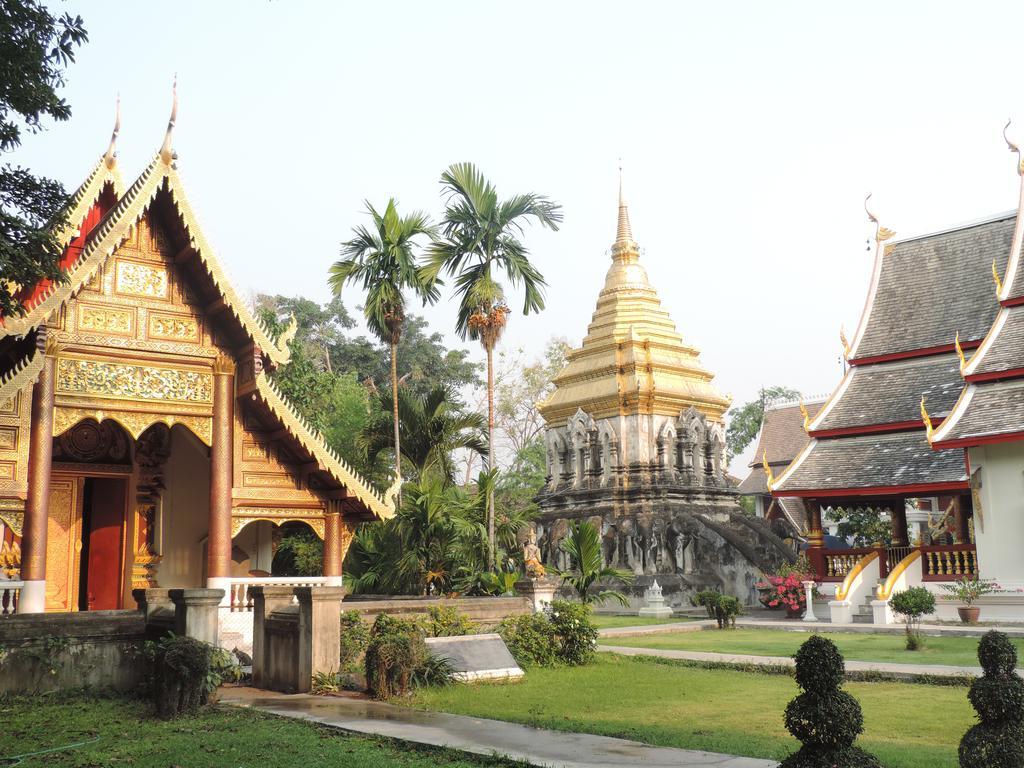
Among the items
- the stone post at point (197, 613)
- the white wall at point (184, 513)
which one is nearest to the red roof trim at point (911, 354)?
the white wall at point (184, 513)

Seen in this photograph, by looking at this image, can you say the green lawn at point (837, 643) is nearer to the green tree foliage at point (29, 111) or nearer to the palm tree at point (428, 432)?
the palm tree at point (428, 432)

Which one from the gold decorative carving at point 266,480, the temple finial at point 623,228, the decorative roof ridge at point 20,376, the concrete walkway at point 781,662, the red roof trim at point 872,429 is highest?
the temple finial at point 623,228

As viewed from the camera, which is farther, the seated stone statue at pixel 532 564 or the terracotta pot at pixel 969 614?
the terracotta pot at pixel 969 614

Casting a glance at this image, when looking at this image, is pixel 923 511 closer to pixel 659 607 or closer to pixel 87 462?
pixel 659 607

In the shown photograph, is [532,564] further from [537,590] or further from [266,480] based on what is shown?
[266,480]

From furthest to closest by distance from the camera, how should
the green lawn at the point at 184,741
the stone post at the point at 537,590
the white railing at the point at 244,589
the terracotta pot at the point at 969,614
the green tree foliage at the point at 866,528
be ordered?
the green tree foliage at the point at 866,528, the terracotta pot at the point at 969,614, the stone post at the point at 537,590, the white railing at the point at 244,589, the green lawn at the point at 184,741

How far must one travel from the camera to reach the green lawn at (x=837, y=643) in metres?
13.7

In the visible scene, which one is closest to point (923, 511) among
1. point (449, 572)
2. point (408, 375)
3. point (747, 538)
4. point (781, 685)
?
point (747, 538)

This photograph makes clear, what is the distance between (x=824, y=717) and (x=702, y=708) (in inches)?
190

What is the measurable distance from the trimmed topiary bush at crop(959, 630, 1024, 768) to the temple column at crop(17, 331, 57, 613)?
10.6 meters

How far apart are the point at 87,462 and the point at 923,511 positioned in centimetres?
4145

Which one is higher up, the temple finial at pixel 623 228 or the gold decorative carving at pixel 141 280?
the temple finial at pixel 623 228

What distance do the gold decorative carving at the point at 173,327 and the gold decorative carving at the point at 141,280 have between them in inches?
12.4

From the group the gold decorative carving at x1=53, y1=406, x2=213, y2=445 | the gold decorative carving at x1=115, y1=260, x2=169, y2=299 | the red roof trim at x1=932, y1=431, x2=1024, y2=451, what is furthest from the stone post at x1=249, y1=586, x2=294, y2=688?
the red roof trim at x1=932, y1=431, x2=1024, y2=451
